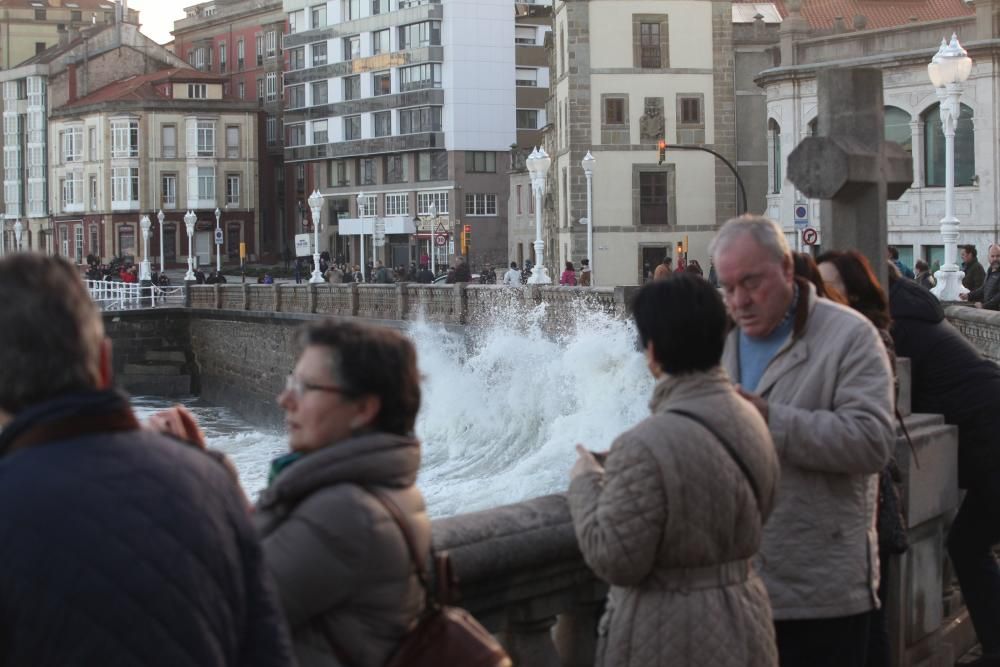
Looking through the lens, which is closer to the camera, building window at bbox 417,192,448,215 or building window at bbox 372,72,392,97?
building window at bbox 417,192,448,215

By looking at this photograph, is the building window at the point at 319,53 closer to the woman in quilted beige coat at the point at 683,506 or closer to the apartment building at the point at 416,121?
the apartment building at the point at 416,121

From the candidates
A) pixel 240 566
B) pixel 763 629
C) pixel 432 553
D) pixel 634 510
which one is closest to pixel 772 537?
pixel 763 629

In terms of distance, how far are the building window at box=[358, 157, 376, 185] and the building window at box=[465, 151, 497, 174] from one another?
7.31 metres

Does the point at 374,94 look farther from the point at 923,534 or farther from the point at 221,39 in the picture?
the point at 923,534

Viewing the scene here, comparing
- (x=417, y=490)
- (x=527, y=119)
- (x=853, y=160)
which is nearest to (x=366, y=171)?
(x=527, y=119)

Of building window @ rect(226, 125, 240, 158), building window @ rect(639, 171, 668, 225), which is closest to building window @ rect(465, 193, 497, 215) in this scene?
building window @ rect(226, 125, 240, 158)

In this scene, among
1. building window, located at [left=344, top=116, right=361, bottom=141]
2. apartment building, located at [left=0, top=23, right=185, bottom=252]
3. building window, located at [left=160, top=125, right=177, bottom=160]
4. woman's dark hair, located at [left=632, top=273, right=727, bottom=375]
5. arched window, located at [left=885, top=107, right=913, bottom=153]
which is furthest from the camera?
apartment building, located at [left=0, top=23, right=185, bottom=252]

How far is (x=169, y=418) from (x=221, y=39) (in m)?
100

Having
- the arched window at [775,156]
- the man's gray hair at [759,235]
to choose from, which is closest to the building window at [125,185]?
the arched window at [775,156]

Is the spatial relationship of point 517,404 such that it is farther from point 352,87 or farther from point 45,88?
point 45,88

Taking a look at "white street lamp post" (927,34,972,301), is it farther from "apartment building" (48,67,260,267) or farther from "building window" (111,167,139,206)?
"building window" (111,167,139,206)

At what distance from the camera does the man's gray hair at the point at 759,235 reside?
168 inches

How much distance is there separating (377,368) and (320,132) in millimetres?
85532

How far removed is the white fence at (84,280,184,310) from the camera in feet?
182
